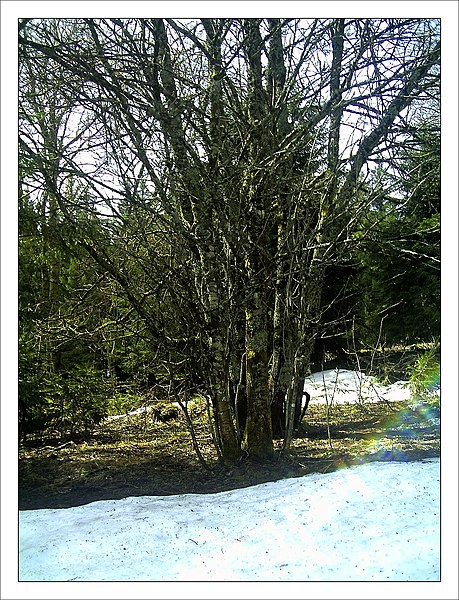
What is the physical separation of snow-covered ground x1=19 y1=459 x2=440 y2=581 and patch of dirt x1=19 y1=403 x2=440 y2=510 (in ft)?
0.25

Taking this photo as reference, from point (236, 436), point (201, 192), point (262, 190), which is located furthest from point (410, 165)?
point (236, 436)

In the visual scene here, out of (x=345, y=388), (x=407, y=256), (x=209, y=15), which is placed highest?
(x=209, y=15)

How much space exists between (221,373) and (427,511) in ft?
3.38

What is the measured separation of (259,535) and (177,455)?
1.97ft

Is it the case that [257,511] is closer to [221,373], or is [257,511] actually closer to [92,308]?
[221,373]

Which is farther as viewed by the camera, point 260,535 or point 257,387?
point 257,387

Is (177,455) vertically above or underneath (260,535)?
above

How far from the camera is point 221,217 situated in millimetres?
2533

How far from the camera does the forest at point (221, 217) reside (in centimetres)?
251

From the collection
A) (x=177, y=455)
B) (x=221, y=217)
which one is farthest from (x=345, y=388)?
(x=221, y=217)

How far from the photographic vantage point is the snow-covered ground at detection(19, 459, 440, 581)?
215cm

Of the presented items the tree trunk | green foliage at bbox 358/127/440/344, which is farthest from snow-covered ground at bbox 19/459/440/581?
green foliage at bbox 358/127/440/344

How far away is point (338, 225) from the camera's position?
2.77 meters

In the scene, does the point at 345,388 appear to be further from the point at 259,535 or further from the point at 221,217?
the point at 221,217
